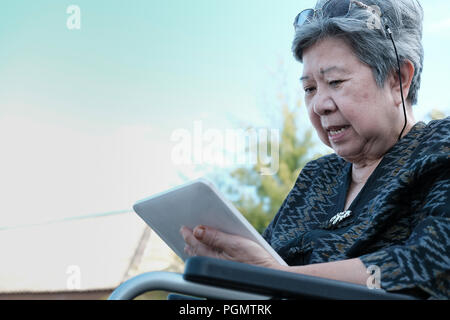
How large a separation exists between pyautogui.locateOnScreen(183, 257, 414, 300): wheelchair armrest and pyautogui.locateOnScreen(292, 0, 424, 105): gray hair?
846 mm

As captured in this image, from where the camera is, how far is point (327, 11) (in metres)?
1.58

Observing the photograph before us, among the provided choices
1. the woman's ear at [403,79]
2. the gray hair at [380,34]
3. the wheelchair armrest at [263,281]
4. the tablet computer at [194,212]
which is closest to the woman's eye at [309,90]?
the gray hair at [380,34]

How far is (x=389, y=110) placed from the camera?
1.51 meters

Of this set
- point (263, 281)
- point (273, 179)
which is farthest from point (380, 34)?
point (273, 179)

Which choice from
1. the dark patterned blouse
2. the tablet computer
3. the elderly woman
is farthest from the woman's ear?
→ the tablet computer

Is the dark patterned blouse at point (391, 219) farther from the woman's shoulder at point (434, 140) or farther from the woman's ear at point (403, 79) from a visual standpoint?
the woman's ear at point (403, 79)

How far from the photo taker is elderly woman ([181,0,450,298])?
1142 mm

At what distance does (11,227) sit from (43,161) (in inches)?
77.0

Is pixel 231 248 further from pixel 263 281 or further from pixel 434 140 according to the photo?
pixel 434 140

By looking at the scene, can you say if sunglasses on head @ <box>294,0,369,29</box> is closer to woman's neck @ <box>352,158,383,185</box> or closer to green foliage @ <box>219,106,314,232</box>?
woman's neck @ <box>352,158,383,185</box>

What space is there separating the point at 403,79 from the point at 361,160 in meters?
0.28

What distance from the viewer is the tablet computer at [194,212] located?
3.50ft

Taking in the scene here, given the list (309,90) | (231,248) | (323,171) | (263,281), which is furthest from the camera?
(323,171)
